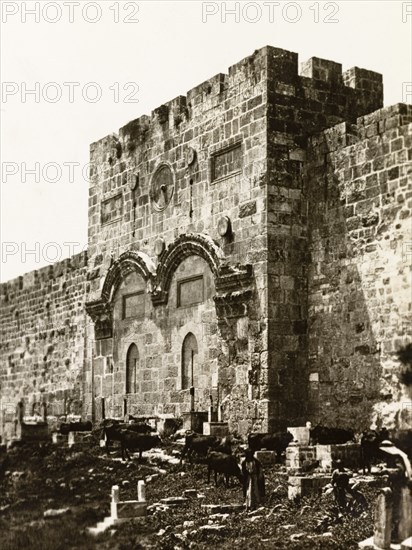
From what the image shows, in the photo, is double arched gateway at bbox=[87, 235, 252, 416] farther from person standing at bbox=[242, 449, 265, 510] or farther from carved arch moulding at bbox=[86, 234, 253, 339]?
person standing at bbox=[242, 449, 265, 510]

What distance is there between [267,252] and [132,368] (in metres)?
6.05

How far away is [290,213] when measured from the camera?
1783cm

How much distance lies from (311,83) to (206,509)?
9.57m

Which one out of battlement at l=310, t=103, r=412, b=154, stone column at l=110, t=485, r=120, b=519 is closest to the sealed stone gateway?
battlement at l=310, t=103, r=412, b=154

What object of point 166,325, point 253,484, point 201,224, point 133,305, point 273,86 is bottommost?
point 253,484

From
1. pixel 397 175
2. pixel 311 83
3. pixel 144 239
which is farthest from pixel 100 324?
pixel 397 175

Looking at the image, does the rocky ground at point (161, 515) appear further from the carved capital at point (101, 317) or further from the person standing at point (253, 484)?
the carved capital at point (101, 317)

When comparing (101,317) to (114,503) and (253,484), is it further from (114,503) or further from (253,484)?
(114,503)

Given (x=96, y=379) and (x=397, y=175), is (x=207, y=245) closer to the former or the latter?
(x=397, y=175)

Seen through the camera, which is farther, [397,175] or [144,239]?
[144,239]

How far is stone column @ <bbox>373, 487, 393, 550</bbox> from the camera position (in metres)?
9.52

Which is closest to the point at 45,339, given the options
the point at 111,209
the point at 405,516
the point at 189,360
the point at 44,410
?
the point at 44,410

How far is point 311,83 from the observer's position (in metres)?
18.4

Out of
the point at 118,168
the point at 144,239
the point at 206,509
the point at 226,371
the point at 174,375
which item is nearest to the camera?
the point at 206,509
